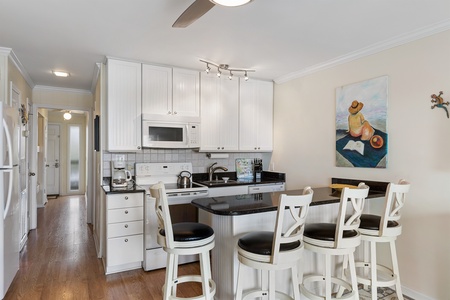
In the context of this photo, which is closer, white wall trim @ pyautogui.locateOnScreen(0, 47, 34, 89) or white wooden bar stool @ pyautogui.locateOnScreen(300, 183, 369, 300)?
white wooden bar stool @ pyautogui.locateOnScreen(300, 183, 369, 300)

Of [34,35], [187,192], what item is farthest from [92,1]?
[187,192]

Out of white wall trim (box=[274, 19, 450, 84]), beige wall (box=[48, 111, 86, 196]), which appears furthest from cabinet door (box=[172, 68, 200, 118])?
beige wall (box=[48, 111, 86, 196])

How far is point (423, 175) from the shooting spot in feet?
8.18

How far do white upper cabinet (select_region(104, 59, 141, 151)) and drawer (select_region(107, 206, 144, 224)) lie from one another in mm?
734

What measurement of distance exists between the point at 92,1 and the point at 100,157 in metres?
1.97

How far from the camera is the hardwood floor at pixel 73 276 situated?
8.57 ft

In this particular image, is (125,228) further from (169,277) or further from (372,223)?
(372,223)

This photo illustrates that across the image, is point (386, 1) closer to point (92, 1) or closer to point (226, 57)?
point (226, 57)

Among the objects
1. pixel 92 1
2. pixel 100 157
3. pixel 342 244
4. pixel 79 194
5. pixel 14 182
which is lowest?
pixel 79 194

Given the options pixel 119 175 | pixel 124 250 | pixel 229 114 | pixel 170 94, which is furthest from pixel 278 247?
pixel 229 114

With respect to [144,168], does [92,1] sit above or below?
above

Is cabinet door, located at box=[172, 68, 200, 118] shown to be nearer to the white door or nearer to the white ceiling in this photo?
the white ceiling

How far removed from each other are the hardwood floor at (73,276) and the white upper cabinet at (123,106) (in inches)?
55.6

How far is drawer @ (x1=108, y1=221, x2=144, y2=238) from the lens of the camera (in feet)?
9.74
